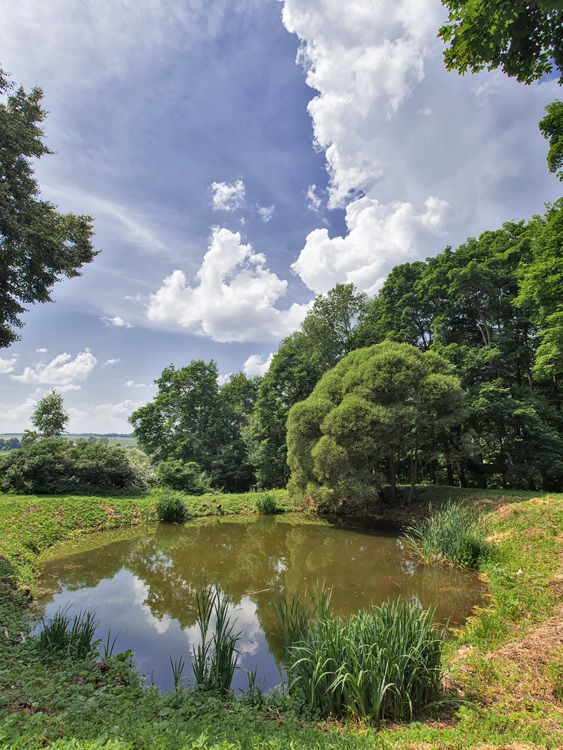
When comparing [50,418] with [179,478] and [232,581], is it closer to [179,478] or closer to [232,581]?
[179,478]

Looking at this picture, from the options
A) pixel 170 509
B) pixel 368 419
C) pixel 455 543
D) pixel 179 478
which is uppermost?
pixel 368 419

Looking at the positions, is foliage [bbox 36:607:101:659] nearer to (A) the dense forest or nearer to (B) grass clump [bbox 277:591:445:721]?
(B) grass clump [bbox 277:591:445:721]

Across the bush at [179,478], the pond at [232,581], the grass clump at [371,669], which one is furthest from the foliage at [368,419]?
the grass clump at [371,669]

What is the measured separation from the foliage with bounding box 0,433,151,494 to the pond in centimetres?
490

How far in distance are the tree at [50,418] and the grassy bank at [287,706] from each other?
1590 centimetres

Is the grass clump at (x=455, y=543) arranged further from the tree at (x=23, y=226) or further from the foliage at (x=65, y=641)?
the tree at (x=23, y=226)

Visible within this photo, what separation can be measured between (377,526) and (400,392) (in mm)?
4860

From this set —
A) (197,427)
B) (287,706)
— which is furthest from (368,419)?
(197,427)

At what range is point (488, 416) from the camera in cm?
1545

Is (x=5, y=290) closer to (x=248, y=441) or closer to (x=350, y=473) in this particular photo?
(x=350, y=473)

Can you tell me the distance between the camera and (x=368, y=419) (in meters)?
11.7

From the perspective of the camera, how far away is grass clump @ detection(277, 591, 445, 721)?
3.29m

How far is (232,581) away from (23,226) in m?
9.06

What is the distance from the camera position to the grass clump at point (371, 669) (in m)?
3.29
